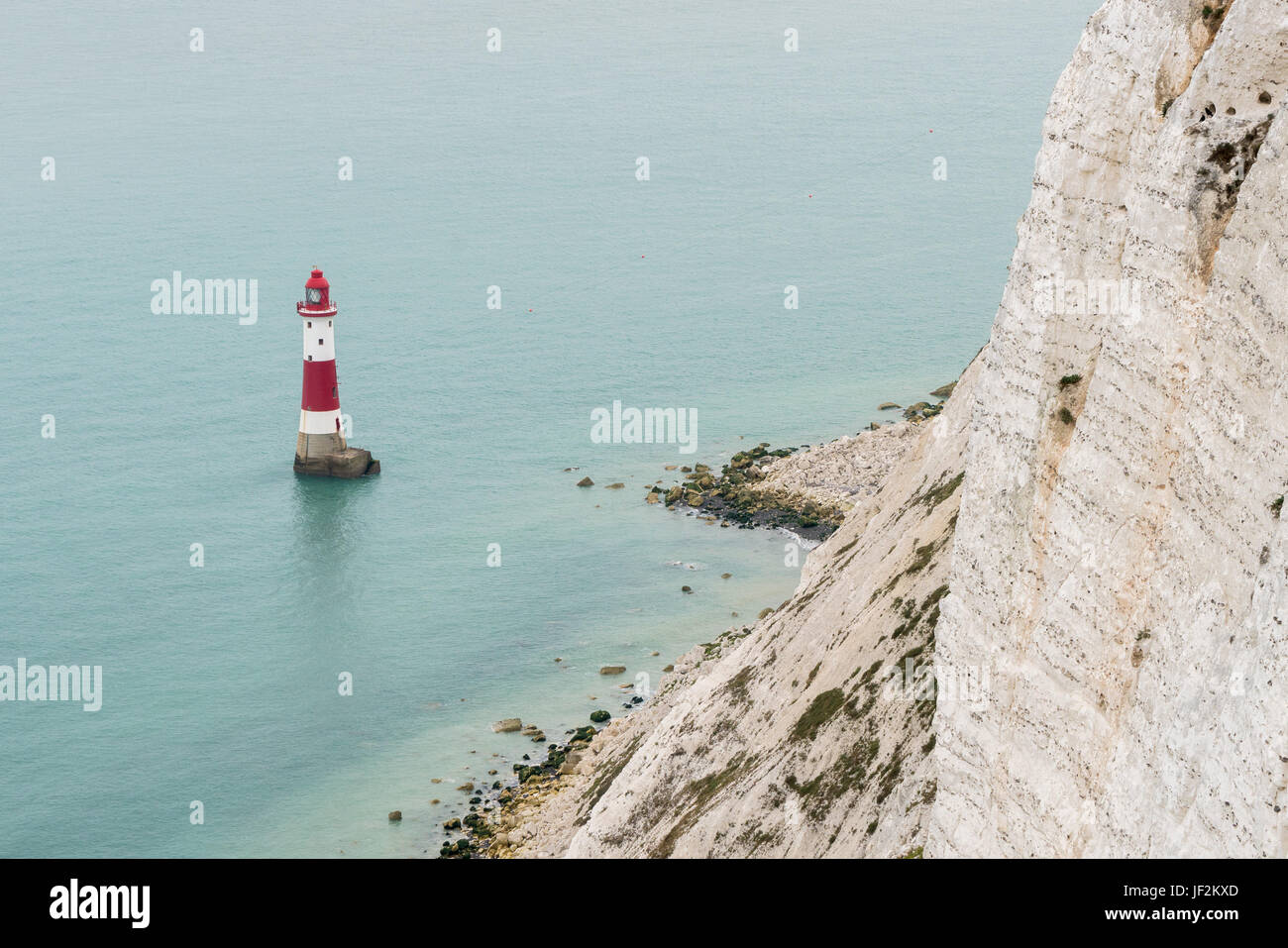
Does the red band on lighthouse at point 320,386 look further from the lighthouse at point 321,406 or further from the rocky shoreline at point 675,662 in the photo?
the rocky shoreline at point 675,662

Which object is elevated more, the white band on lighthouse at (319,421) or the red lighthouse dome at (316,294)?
the red lighthouse dome at (316,294)

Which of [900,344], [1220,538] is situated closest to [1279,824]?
[1220,538]

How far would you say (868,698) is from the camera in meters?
40.3

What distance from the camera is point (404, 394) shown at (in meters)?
125

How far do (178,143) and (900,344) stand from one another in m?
98.7

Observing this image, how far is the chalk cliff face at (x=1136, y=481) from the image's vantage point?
1745 centimetres

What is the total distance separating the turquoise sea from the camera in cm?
7912

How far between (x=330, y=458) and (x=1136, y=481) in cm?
9615

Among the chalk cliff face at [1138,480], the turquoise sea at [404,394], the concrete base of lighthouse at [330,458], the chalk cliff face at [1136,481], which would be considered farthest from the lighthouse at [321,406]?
the chalk cliff face at [1138,480]

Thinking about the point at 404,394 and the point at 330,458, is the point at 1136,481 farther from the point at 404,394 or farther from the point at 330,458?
the point at 404,394

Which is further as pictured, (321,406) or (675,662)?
(321,406)

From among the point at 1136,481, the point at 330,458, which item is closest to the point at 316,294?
the point at 330,458

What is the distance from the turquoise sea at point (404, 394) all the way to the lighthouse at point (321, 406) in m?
1.53

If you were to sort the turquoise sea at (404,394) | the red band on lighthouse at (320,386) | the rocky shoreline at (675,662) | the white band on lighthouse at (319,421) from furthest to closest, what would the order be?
1. the white band on lighthouse at (319,421)
2. the red band on lighthouse at (320,386)
3. the turquoise sea at (404,394)
4. the rocky shoreline at (675,662)
